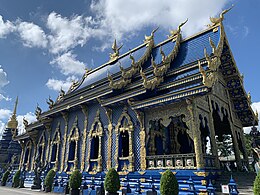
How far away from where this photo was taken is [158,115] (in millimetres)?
10430

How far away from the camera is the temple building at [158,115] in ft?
30.6

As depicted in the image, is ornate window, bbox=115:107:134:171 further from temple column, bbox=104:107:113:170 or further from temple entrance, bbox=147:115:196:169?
temple entrance, bbox=147:115:196:169

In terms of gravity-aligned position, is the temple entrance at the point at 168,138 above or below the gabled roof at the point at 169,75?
below

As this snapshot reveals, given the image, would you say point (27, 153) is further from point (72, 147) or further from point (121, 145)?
point (121, 145)

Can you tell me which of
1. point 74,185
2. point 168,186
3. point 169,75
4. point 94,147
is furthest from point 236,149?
point 74,185

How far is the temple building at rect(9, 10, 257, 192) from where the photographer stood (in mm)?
9312

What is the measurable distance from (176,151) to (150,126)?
3208 millimetres

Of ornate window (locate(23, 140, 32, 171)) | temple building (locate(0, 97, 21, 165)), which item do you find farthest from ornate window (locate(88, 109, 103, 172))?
temple building (locate(0, 97, 21, 165))

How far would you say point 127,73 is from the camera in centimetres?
1338

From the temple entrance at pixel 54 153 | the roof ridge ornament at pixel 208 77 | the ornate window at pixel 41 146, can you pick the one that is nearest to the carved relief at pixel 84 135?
the temple entrance at pixel 54 153

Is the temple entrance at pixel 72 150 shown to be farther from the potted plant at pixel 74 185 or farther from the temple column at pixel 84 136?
the potted plant at pixel 74 185

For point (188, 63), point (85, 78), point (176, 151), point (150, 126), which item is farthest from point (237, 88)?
point (85, 78)

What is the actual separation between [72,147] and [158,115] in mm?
7692

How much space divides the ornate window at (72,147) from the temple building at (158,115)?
2.5 inches
